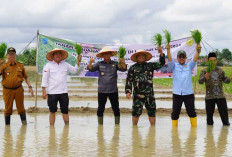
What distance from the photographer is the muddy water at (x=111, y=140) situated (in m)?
5.62

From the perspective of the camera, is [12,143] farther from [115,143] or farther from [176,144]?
[176,144]

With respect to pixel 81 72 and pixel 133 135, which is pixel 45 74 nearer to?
pixel 133 135

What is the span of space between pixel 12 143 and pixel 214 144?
9.17ft

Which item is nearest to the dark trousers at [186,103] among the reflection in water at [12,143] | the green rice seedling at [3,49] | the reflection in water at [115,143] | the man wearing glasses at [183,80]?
the man wearing glasses at [183,80]

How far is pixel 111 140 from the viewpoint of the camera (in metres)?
6.58

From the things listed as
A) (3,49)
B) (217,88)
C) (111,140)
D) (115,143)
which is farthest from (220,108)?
(3,49)

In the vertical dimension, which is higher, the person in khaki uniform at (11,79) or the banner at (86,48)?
the banner at (86,48)

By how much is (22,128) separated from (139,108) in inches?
83.1

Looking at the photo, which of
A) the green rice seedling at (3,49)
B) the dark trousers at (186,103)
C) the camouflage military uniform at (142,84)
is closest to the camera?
the camouflage military uniform at (142,84)

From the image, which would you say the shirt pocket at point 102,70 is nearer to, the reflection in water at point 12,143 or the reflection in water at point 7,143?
the reflection in water at point 12,143

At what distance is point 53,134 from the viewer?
7.13 metres

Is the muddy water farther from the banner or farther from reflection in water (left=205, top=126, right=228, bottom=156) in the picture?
the banner

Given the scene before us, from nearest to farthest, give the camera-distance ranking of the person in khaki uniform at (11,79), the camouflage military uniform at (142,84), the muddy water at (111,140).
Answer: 1. the muddy water at (111,140)
2. the camouflage military uniform at (142,84)
3. the person in khaki uniform at (11,79)

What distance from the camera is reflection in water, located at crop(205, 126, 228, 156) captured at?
562cm
